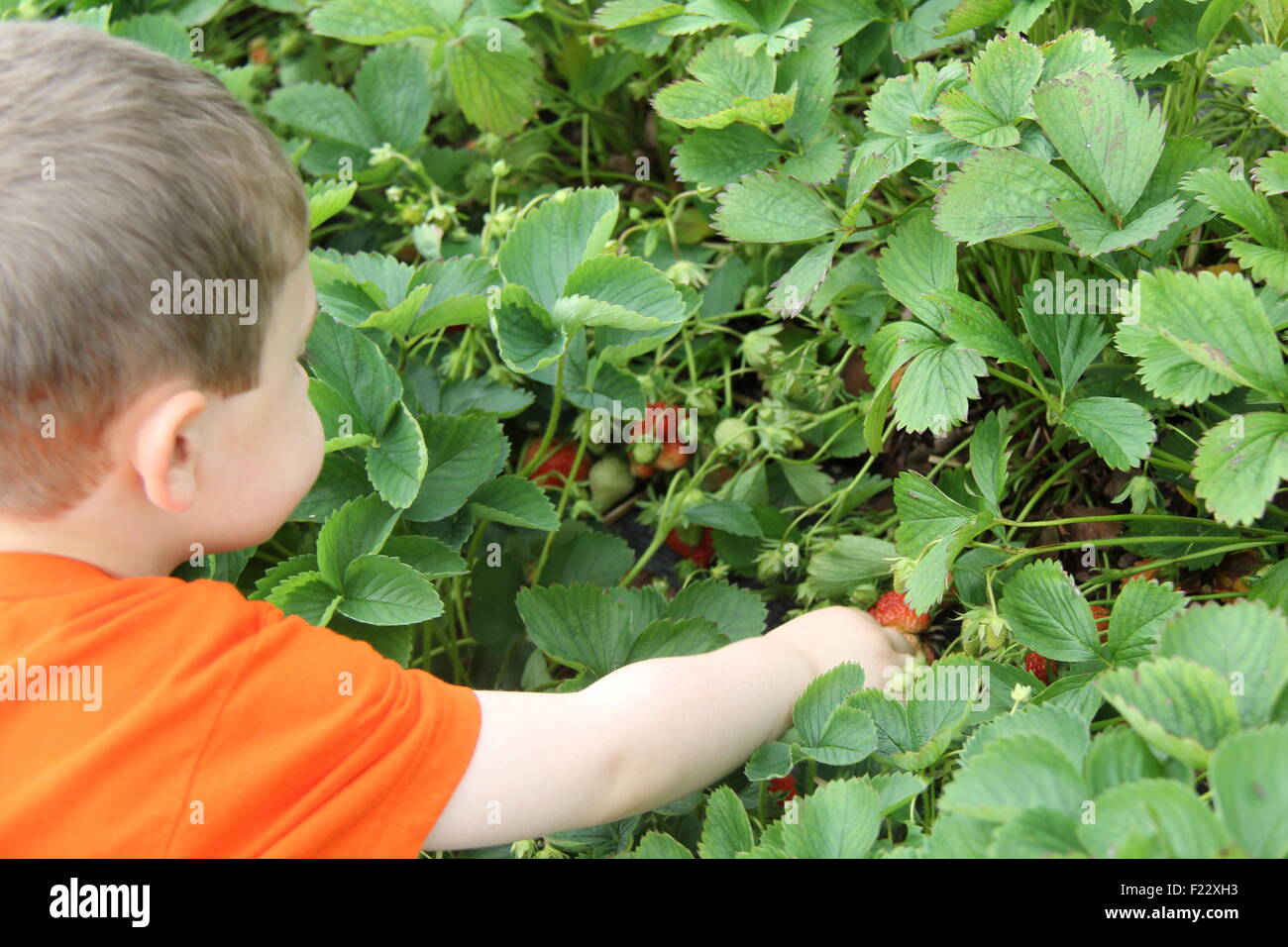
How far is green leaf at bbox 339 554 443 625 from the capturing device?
3.11ft

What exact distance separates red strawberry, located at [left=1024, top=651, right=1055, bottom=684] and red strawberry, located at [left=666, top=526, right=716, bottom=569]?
390 mm

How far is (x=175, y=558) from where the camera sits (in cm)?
86

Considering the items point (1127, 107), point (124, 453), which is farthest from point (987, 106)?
point (124, 453)

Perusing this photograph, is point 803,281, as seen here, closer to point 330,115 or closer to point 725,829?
point 725,829

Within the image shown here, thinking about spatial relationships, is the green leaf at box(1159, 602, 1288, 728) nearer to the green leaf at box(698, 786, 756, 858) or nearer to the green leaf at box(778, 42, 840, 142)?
the green leaf at box(698, 786, 756, 858)

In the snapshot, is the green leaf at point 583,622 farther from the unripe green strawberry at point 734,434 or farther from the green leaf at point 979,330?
the green leaf at point 979,330

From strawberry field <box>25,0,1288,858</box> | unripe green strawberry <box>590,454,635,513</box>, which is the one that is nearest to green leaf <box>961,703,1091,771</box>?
strawberry field <box>25,0,1288,858</box>

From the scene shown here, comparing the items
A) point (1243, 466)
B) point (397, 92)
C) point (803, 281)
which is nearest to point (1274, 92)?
point (1243, 466)

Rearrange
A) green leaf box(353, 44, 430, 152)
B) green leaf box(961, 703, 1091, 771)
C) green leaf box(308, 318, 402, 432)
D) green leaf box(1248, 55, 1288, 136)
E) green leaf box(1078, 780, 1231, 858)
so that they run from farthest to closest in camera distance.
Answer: green leaf box(353, 44, 430, 152)
green leaf box(308, 318, 402, 432)
green leaf box(1248, 55, 1288, 136)
green leaf box(961, 703, 1091, 771)
green leaf box(1078, 780, 1231, 858)

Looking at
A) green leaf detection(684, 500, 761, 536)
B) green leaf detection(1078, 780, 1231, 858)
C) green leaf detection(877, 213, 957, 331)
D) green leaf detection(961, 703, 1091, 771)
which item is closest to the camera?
green leaf detection(1078, 780, 1231, 858)

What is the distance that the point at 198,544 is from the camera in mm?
862

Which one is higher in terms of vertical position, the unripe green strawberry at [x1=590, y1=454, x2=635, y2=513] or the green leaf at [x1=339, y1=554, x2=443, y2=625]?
the green leaf at [x1=339, y1=554, x2=443, y2=625]
